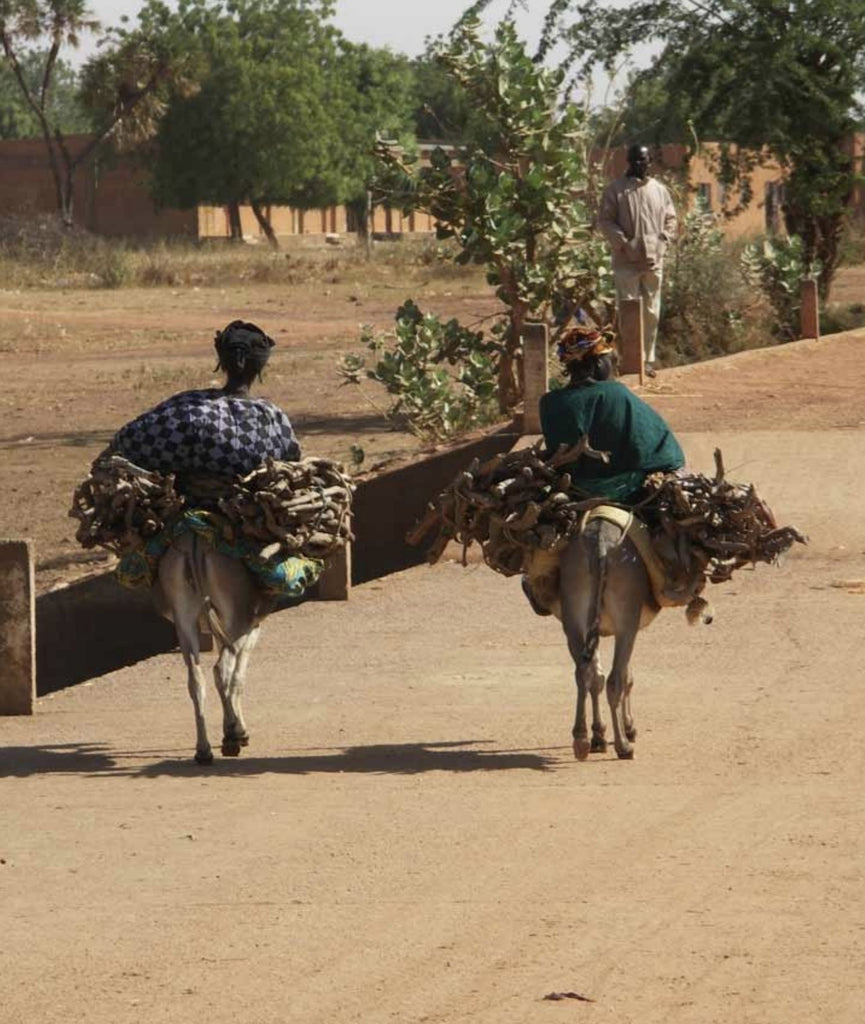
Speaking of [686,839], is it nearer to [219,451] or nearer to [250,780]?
[250,780]

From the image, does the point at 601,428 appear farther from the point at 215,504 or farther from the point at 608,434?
the point at 215,504

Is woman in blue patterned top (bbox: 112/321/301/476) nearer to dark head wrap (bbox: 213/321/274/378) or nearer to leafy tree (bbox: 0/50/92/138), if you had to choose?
dark head wrap (bbox: 213/321/274/378)

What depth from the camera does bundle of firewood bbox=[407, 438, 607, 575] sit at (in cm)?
838

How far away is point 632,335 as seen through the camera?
712 inches

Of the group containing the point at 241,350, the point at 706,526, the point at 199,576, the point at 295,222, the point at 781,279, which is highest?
the point at 241,350

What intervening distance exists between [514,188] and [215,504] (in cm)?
1006

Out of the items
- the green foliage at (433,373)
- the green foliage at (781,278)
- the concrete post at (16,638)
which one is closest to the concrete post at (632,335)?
the green foliage at (433,373)

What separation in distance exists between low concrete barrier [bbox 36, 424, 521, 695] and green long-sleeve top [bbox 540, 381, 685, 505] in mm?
4717

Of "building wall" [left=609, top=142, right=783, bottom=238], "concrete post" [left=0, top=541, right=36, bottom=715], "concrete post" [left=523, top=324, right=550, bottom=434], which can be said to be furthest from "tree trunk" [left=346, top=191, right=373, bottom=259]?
"concrete post" [left=0, top=541, right=36, bottom=715]

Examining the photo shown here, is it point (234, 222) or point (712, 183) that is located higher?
point (712, 183)

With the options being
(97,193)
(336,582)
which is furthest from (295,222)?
(336,582)

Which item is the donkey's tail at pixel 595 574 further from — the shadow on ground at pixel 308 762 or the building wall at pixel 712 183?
the building wall at pixel 712 183

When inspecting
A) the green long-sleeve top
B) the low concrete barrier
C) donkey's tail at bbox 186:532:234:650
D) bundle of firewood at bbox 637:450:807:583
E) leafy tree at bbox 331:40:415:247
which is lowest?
the low concrete barrier

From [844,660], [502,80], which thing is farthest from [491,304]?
[844,660]
